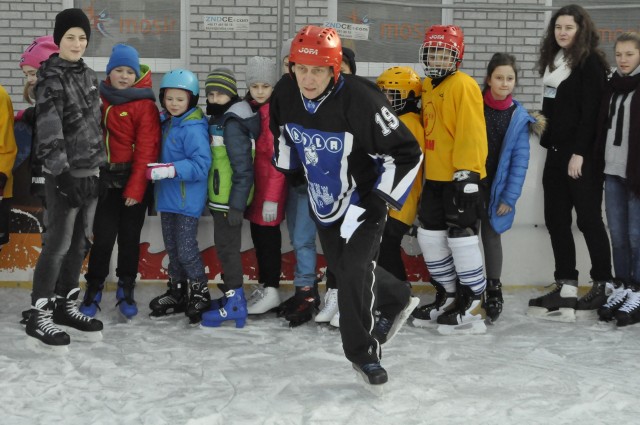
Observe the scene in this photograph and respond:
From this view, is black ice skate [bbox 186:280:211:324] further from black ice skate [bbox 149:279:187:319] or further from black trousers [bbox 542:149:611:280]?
black trousers [bbox 542:149:611:280]

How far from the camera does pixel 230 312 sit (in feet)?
17.4

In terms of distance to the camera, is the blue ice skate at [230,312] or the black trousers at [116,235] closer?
the blue ice skate at [230,312]

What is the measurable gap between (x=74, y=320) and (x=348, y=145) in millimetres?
1994

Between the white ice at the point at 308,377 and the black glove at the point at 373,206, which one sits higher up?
the black glove at the point at 373,206

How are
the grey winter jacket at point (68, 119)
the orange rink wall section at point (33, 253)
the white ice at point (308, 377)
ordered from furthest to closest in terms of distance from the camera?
1. the orange rink wall section at point (33, 253)
2. the grey winter jacket at point (68, 119)
3. the white ice at point (308, 377)

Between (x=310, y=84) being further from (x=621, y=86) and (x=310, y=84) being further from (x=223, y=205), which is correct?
(x=621, y=86)

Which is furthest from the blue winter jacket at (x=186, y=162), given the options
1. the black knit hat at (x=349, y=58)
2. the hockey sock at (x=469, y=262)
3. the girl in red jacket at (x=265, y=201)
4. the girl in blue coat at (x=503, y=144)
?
the girl in blue coat at (x=503, y=144)

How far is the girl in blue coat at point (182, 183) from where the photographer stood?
5230mm

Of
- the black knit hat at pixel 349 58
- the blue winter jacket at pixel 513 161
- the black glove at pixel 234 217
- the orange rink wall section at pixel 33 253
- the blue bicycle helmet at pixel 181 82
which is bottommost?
the orange rink wall section at pixel 33 253

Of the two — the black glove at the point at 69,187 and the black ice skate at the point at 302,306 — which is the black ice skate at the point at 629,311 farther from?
the black glove at the point at 69,187

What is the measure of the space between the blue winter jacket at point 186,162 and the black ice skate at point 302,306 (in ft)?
2.61

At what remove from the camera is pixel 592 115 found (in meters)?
5.45

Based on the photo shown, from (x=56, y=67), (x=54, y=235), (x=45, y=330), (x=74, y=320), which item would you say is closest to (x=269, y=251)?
(x=74, y=320)

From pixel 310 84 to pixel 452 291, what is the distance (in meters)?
2.08
